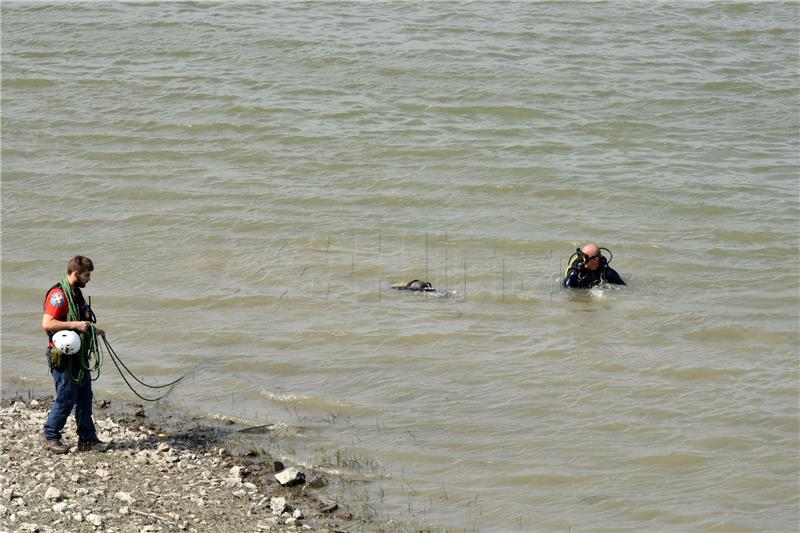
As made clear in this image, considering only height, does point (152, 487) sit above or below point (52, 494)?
below

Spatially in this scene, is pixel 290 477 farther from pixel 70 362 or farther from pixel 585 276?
pixel 585 276

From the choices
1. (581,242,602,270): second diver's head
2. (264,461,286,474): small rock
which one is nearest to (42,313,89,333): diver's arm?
(264,461,286,474): small rock

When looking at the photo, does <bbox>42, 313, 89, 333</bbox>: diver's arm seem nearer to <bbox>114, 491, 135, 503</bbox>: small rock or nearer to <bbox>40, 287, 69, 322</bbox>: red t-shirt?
<bbox>40, 287, 69, 322</bbox>: red t-shirt

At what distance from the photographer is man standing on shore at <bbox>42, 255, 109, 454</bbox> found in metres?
8.20

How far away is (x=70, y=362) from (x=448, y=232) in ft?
22.6

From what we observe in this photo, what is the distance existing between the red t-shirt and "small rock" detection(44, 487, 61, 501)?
144 cm

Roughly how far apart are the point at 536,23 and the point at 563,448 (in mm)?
15245

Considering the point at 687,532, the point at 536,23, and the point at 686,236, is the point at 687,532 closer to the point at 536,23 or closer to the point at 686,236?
the point at 686,236

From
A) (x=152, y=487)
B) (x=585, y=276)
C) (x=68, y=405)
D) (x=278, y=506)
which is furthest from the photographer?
(x=585, y=276)

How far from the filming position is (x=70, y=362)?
326 inches

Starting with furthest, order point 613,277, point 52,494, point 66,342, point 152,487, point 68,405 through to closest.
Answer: point 613,277 → point 68,405 → point 66,342 → point 152,487 → point 52,494


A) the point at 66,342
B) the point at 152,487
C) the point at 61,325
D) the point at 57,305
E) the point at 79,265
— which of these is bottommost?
the point at 152,487

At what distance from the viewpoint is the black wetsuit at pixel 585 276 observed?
1253 cm

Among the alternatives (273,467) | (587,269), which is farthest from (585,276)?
(273,467)
